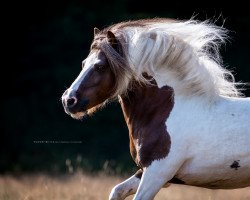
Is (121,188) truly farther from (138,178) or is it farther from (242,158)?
(242,158)

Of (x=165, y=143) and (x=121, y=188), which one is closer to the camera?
(x=165, y=143)

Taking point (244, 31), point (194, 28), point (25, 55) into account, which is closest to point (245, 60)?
point (244, 31)

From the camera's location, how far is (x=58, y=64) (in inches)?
741

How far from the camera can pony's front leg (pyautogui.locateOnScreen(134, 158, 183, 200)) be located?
16.8ft

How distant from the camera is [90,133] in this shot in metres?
18.0

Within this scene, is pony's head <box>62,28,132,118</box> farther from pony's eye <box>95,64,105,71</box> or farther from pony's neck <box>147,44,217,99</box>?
pony's neck <box>147,44,217,99</box>

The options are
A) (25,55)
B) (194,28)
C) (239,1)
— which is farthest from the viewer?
(25,55)

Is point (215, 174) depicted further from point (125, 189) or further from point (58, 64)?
point (58, 64)

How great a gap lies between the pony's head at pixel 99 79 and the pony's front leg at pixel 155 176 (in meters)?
0.64

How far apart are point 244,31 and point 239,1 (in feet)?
3.02

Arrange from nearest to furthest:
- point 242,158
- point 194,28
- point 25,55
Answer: point 242,158 → point 194,28 → point 25,55

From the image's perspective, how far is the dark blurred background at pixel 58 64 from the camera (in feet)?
57.1

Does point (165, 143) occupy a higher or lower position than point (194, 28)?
lower

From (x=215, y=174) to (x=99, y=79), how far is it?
3.57ft
